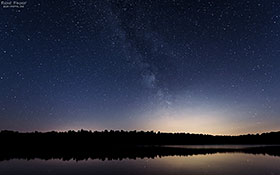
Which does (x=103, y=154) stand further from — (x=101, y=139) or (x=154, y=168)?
(x=101, y=139)

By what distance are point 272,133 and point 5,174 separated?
535ft

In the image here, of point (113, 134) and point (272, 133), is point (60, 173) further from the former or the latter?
point (272, 133)

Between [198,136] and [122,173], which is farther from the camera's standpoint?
[198,136]

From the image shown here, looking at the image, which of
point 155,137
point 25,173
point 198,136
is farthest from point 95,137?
point 25,173

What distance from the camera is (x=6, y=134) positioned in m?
102

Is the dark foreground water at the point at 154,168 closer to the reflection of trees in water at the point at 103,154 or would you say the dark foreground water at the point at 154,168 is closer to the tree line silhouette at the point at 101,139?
the reflection of trees in water at the point at 103,154

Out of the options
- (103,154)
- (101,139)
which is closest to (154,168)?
(103,154)

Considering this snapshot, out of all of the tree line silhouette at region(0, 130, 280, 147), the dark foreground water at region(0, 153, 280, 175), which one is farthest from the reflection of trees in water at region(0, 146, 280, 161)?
the tree line silhouette at region(0, 130, 280, 147)

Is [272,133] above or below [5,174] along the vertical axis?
above

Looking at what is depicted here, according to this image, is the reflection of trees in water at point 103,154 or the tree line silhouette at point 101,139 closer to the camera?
the reflection of trees in water at point 103,154

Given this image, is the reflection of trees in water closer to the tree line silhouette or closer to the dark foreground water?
the dark foreground water

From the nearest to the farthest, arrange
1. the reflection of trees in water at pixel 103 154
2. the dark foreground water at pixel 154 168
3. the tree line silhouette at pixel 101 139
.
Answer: the dark foreground water at pixel 154 168 < the reflection of trees in water at pixel 103 154 < the tree line silhouette at pixel 101 139

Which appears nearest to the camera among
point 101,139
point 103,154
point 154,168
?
point 154,168

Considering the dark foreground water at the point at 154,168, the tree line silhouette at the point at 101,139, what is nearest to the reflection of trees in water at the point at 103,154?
the dark foreground water at the point at 154,168
